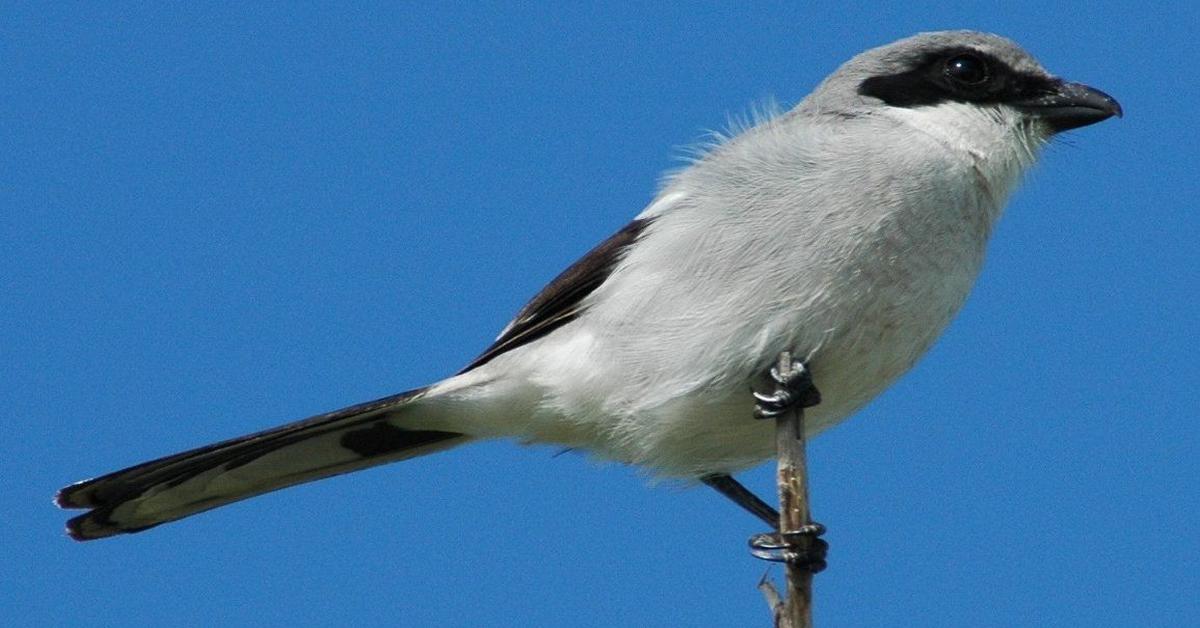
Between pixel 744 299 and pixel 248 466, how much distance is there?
65.5 inches

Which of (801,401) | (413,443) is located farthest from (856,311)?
(413,443)

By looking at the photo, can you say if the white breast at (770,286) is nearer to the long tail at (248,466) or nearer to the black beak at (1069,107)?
the black beak at (1069,107)

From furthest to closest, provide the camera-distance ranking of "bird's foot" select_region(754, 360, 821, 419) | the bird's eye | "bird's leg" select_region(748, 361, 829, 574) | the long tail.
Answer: the bird's eye, the long tail, "bird's foot" select_region(754, 360, 821, 419), "bird's leg" select_region(748, 361, 829, 574)

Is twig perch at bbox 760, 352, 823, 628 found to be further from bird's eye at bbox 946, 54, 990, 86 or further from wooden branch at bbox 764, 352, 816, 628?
bird's eye at bbox 946, 54, 990, 86

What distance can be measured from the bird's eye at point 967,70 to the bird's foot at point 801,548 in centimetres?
158

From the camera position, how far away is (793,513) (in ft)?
12.9

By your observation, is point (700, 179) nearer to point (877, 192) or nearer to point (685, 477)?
point (877, 192)

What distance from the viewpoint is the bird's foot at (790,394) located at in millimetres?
4160

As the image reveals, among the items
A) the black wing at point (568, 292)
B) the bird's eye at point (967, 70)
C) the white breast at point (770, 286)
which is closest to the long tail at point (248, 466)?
the black wing at point (568, 292)

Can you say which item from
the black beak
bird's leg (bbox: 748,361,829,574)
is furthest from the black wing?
the black beak

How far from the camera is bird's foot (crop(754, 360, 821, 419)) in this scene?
13.6ft

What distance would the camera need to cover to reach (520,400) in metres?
4.80

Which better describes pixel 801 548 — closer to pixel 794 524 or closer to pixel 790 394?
pixel 794 524

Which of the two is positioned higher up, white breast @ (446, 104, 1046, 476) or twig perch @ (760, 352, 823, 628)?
white breast @ (446, 104, 1046, 476)
